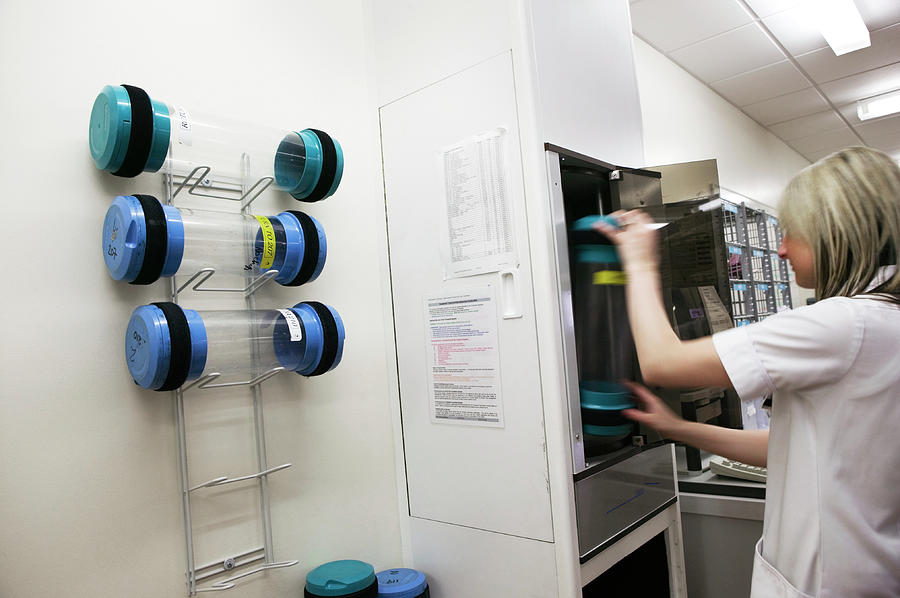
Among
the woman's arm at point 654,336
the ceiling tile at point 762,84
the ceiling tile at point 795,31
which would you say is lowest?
the woman's arm at point 654,336

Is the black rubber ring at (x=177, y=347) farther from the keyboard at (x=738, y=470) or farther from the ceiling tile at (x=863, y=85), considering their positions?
the ceiling tile at (x=863, y=85)

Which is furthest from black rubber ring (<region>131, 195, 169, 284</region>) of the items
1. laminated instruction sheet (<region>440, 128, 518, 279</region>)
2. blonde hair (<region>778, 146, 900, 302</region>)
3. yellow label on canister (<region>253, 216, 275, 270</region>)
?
blonde hair (<region>778, 146, 900, 302</region>)

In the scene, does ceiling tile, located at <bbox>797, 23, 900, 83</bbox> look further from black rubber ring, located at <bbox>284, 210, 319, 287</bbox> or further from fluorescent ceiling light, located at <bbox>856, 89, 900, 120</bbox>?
black rubber ring, located at <bbox>284, 210, 319, 287</bbox>

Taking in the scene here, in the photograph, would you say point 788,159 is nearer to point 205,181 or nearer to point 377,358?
point 377,358

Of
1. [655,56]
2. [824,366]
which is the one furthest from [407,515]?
[655,56]

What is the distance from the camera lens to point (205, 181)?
1550 millimetres

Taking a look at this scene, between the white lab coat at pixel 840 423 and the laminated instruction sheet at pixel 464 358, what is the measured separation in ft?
2.23

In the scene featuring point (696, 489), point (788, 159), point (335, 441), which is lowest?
point (696, 489)

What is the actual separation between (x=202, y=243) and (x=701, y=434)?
126 cm

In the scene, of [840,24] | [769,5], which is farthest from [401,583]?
[840,24]

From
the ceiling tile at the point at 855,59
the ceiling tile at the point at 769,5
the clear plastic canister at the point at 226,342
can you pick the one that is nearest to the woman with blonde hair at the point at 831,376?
the clear plastic canister at the point at 226,342

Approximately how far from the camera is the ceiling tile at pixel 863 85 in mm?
4379

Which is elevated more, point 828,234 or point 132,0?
point 132,0

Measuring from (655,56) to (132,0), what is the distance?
306 cm
